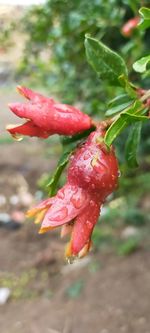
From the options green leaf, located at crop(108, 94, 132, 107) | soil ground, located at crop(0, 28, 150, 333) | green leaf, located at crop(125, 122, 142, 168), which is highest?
green leaf, located at crop(108, 94, 132, 107)

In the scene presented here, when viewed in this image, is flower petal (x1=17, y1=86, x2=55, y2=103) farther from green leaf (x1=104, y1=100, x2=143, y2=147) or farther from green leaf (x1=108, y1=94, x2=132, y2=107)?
green leaf (x1=108, y1=94, x2=132, y2=107)

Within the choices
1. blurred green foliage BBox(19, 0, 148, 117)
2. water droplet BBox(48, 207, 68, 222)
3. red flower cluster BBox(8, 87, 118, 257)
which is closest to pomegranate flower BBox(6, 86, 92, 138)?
red flower cluster BBox(8, 87, 118, 257)

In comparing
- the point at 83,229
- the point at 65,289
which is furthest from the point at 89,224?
the point at 65,289

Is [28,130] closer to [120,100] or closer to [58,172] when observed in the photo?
[58,172]

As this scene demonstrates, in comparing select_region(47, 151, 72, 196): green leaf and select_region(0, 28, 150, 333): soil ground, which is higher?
select_region(47, 151, 72, 196): green leaf

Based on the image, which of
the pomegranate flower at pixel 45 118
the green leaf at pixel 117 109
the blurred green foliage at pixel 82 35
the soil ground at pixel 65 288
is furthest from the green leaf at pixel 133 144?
the soil ground at pixel 65 288

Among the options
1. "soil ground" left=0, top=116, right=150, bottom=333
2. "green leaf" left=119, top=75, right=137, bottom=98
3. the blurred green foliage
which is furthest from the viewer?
"soil ground" left=0, top=116, right=150, bottom=333

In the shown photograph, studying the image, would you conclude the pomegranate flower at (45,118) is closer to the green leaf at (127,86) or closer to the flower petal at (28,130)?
the flower petal at (28,130)
